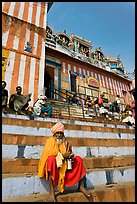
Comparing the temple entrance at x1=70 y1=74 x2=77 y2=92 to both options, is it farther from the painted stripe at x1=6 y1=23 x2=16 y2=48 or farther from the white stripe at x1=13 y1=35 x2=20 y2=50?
the painted stripe at x1=6 y1=23 x2=16 y2=48

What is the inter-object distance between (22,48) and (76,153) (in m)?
7.65

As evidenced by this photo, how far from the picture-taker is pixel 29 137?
355cm

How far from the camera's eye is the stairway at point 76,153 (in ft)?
7.66

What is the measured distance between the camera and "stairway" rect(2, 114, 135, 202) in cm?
233

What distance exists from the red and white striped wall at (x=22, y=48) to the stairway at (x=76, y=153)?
4612mm

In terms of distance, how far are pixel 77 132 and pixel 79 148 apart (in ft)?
3.22

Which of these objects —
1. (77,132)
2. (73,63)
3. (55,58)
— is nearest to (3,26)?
(55,58)

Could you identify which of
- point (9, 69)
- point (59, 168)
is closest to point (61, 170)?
point (59, 168)

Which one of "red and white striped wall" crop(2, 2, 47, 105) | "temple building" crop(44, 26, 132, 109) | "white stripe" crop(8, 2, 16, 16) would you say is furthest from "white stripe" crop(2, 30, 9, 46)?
"temple building" crop(44, 26, 132, 109)

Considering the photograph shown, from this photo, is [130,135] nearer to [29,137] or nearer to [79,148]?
[79,148]


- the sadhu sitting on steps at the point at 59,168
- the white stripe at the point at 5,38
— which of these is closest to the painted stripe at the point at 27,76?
the white stripe at the point at 5,38

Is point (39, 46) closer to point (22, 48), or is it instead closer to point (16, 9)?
point (22, 48)

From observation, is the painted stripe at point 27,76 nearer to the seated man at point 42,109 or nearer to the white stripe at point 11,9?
the seated man at point 42,109

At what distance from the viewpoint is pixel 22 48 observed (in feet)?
30.8
